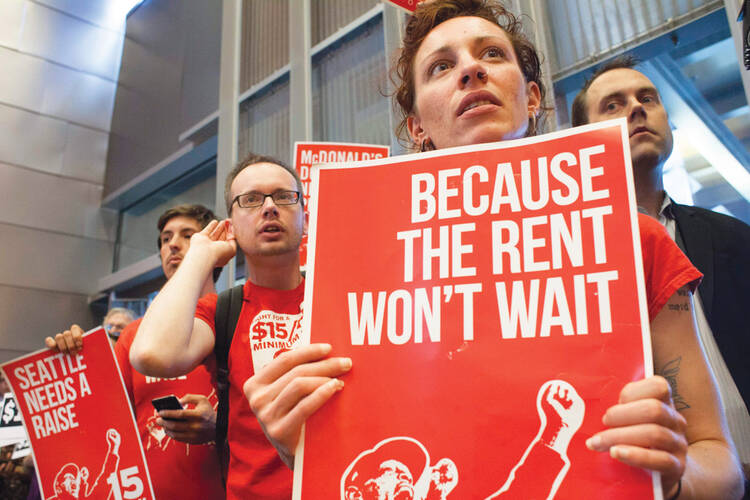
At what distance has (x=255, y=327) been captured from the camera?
53.0 inches

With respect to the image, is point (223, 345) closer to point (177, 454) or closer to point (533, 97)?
point (177, 454)

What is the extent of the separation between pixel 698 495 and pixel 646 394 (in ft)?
0.51

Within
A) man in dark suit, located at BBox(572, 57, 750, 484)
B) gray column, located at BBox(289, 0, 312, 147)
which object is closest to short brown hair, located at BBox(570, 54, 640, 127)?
man in dark suit, located at BBox(572, 57, 750, 484)

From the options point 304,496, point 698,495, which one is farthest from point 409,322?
point 698,495

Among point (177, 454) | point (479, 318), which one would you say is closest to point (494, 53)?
point (479, 318)

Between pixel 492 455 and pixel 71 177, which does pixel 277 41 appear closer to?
pixel 71 177

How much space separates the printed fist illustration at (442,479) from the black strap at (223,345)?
2.56ft

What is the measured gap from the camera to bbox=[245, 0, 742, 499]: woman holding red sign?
522 millimetres

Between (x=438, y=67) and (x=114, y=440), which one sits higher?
(x=438, y=67)

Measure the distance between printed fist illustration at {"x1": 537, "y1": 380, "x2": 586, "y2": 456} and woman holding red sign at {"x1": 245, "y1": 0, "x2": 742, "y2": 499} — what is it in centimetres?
3

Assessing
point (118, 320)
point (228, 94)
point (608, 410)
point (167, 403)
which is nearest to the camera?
point (608, 410)

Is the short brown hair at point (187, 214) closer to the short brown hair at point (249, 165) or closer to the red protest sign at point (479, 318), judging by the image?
the short brown hair at point (249, 165)

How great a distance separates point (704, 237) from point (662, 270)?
688 mm

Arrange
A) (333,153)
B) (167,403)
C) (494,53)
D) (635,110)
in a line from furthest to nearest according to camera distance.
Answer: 1. (333,153)
2. (635,110)
3. (167,403)
4. (494,53)
